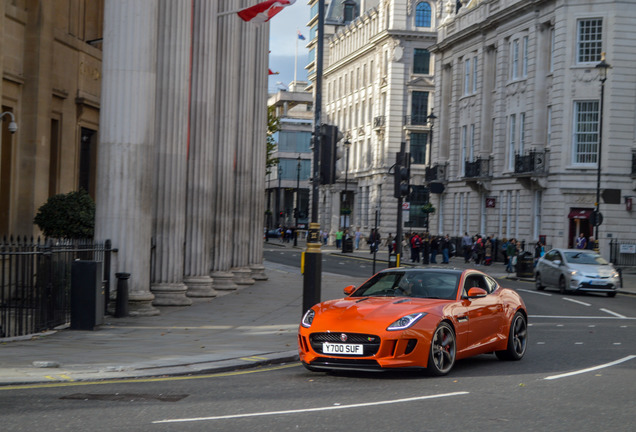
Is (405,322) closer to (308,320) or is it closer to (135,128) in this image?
(308,320)

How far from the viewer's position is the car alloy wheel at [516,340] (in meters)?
14.7

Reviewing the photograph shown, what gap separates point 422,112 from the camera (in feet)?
305

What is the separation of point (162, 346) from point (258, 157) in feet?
63.1

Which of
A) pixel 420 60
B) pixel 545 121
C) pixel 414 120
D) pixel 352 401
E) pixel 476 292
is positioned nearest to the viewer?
pixel 352 401

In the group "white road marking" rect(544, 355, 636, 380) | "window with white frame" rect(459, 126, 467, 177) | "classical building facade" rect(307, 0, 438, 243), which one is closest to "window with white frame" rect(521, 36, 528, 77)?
"window with white frame" rect(459, 126, 467, 177)

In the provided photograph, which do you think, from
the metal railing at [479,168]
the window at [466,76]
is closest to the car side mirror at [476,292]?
the metal railing at [479,168]

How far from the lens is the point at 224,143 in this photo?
28.3 metres

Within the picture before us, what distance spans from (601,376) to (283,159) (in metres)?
117

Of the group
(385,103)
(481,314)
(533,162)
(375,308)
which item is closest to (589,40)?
(533,162)

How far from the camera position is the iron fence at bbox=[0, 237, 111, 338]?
16266 millimetres

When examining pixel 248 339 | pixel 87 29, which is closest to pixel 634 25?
pixel 87 29

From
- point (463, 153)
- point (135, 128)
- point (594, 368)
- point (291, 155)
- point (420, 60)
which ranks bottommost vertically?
point (594, 368)

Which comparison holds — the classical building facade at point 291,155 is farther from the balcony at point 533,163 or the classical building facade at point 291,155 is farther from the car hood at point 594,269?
the car hood at point 594,269

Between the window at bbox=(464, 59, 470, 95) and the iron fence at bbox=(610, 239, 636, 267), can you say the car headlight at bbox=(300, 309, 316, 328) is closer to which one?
the iron fence at bbox=(610, 239, 636, 267)
